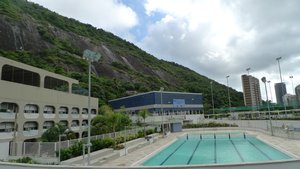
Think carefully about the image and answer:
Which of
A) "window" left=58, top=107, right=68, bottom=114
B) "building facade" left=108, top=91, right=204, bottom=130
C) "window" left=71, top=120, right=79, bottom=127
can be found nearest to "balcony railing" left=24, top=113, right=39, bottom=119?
"window" left=58, top=107, right=68, bottom=114

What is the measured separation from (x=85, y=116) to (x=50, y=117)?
9.35 metres

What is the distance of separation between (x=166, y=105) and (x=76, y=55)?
181 feet

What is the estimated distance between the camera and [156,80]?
112m

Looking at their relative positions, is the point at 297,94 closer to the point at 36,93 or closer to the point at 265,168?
the point at 36,93

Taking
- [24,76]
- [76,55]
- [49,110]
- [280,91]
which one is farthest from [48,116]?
[280,91]

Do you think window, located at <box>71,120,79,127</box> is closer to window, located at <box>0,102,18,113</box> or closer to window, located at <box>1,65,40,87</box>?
window, located at <box>1,65,40,87</box>

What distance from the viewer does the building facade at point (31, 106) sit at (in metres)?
23.7

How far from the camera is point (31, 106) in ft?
89.1

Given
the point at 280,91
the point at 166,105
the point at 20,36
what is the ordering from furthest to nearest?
the point at 280,91, the point at 20,36, the point at 166,105

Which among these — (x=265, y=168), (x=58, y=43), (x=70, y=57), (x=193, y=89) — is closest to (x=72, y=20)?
(x=58, y=43)

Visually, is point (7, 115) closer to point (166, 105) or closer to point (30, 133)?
point (30, 133)

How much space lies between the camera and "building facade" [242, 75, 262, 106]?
332 feet

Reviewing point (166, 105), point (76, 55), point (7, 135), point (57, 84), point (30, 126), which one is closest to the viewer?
point (7, 135)

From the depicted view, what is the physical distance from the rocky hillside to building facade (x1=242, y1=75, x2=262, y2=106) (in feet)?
15.9
